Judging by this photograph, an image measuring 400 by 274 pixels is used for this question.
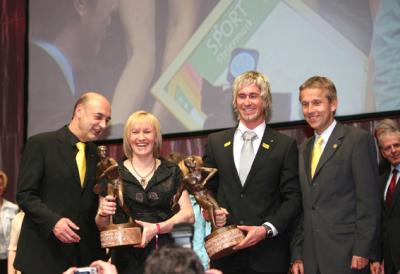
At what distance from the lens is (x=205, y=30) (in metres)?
Result: 5.73

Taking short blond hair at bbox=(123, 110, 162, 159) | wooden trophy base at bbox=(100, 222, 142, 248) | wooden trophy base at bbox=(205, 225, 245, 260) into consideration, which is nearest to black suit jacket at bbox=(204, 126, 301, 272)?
wooden trophy base at bbox=(205, 225, 245, 260)

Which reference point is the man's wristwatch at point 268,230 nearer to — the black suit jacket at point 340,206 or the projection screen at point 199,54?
the black suit jacket at point 340,206

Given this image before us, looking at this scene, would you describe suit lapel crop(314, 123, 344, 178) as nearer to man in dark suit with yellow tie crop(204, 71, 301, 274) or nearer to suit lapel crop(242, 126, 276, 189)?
man in dark suit with yellow tie crop(204, 71, 301, 274)

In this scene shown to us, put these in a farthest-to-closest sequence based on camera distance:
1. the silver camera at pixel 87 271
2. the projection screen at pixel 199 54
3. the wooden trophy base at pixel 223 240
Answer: the projection screen at pixel 199 54
the wooden trophy base at pixel 223 240
the silver camera at pixel 87 271

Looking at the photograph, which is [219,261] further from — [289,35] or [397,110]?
[289,35]

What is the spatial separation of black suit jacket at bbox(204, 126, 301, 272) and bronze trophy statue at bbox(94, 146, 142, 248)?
0.54m

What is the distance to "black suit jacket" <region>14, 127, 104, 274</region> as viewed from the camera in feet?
12.0

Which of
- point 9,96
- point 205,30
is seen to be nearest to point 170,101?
point 205,30

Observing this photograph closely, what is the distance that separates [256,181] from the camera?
3.42 meters

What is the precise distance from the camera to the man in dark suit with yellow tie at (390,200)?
13.5 ft

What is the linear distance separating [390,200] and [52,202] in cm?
219

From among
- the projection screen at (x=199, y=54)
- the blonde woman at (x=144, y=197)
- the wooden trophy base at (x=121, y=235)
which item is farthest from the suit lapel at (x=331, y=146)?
the projection screen at (x=199, y=54)

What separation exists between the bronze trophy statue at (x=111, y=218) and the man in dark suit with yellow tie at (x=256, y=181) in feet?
1.65

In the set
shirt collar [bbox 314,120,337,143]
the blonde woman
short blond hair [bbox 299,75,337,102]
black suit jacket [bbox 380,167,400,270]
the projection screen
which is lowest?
black suit jacket [bbox 380,167,400,270]
